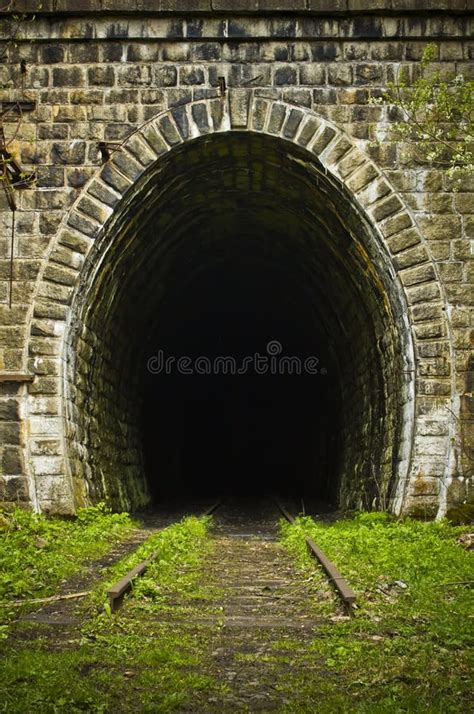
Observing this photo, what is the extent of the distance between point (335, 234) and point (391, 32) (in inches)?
111

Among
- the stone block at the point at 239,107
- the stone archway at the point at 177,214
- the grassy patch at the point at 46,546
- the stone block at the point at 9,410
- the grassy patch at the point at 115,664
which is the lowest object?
the grassy patch at the point at 115,664

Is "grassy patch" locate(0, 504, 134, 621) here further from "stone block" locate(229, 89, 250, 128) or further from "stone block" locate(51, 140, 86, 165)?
"stone block" locate(229, 89, 250, 128)

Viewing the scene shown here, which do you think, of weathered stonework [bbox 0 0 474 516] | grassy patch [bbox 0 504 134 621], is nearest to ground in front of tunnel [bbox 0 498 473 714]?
grassy patch [bbox 0 504 134 621]

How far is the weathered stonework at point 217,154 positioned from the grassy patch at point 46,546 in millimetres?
402

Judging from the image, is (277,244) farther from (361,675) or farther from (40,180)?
(361,675)

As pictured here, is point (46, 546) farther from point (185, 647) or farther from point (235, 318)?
point (235, 318)

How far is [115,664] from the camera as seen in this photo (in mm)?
5102

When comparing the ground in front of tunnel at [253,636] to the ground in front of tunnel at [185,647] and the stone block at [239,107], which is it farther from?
the stone block at [239,107]

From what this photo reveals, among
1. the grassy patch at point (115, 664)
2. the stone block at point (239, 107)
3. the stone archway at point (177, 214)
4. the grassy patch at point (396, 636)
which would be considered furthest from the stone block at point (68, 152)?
the grassy patch at point (115, 664)

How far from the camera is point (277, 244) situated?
15.7 m

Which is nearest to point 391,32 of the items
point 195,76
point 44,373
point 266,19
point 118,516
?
point 266,19

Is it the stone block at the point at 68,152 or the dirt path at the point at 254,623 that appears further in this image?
the stone block at the point at 68,152

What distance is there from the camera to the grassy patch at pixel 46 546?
729cm

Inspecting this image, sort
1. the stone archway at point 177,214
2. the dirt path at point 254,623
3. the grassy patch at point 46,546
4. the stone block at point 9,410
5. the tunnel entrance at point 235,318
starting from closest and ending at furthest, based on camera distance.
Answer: the dirt path at point 254,623, the grassy patch at point 46,546, the stone block at point 9,410, the stone archway at point 177,214, the tunnel entrance at point 235,318
